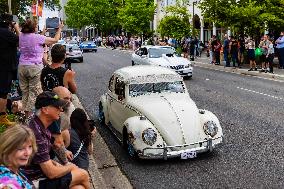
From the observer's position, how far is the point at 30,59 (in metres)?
8.41

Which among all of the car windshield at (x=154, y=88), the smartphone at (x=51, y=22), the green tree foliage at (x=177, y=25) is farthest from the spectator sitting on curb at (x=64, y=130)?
the smartphone at (x=51, y=22)

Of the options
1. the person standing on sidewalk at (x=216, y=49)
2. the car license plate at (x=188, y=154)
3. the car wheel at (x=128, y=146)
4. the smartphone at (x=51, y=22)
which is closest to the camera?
the car license plate at (x=188, y=154)

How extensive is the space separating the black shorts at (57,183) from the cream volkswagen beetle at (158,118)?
10.6ft

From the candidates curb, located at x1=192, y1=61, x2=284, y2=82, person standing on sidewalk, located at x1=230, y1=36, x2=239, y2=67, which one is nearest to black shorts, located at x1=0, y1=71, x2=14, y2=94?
curb, located at x1=192, y1=61, x2=284, y2=82

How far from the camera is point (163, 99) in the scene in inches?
361

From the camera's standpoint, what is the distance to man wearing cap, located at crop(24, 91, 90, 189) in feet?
15.0

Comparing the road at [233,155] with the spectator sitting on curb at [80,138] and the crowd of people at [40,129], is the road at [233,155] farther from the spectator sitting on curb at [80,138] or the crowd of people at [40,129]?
the crowd of people at [40,129]

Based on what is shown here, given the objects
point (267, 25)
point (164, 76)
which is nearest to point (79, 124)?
point (164, 76)

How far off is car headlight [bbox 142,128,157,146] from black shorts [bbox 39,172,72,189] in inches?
128

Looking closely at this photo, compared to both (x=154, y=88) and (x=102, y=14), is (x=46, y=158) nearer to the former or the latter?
(x=154, y=88)

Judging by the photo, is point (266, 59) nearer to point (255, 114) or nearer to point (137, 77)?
point (255, 114)

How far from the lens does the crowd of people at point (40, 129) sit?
3689 mm

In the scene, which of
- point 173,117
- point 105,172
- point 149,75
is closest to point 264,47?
point 149,75

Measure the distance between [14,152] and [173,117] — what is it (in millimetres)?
4957
